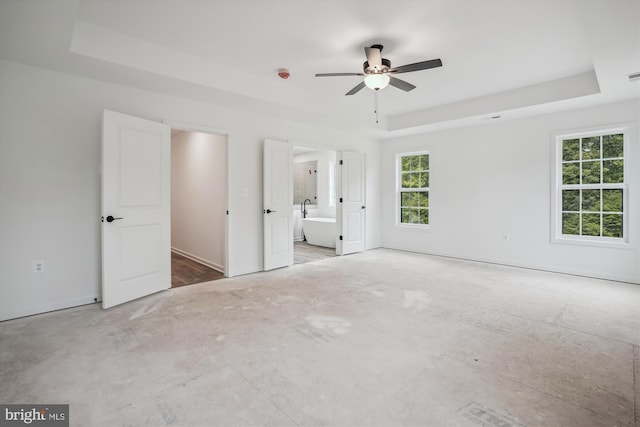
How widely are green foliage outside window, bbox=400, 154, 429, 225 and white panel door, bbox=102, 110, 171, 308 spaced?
15.9 ft

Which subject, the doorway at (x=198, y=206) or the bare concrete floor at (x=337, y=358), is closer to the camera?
the bare concrete floor at (x=337, y=358)

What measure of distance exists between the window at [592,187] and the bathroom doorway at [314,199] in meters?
4.29

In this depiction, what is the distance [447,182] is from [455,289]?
277 cm

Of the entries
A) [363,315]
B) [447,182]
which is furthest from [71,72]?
[447,182]

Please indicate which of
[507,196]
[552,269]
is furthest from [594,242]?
[507,196]

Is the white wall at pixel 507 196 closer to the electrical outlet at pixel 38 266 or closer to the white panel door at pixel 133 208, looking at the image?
the white panel door at pixel 133 208

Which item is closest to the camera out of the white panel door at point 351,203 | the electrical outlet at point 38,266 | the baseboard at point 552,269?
the electrical outlet at point 38,266

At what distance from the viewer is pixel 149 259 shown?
3828mm

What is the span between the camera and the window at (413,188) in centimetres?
673

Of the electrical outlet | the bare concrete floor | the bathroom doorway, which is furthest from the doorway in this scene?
the bathroom doorway

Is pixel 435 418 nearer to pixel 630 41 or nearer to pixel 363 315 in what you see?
pixel 363 315

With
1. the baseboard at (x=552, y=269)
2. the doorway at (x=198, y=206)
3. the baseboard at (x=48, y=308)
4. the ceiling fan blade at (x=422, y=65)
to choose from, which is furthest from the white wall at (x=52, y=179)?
the baseboard at (x=552, y=269)

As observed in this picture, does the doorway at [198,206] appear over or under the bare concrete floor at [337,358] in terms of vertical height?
over

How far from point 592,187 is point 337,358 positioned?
4780 millimetres
